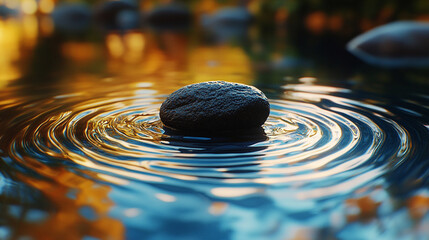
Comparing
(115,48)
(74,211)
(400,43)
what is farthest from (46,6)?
(74,211)

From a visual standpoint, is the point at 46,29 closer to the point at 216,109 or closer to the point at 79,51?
the point at 79,51

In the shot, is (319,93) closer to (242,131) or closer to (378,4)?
(242,131)

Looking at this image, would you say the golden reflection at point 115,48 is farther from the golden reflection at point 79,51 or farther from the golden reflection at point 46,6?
the golden reflection at point 46,6

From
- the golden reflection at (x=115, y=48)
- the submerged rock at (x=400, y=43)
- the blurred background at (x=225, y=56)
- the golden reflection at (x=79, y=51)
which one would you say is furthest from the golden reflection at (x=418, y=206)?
the golden reflection at (x=115, y=48)

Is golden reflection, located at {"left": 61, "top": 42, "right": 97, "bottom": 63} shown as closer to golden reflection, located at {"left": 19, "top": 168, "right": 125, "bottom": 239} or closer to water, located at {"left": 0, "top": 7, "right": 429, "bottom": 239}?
water, located at {"left": 0, "top": 7, "right": 429, "bottom": 239}

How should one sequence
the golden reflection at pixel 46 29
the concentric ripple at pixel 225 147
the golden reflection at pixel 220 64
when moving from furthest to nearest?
the golden reflection at pixel 46 29, the golden reflection at pixel 220 64, the concentric ripple at pixel 225 147

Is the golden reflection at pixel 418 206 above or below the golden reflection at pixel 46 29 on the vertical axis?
below
